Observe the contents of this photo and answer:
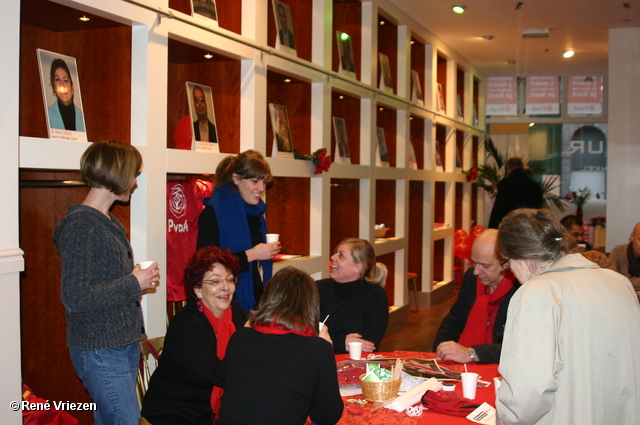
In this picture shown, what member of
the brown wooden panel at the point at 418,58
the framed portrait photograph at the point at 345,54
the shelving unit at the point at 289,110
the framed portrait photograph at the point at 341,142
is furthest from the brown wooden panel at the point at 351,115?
the brown wooden panel at the point at 418,58

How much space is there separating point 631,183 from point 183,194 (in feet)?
18.6

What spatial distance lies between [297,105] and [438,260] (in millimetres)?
4854

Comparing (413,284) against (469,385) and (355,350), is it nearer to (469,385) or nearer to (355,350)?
(355,350)

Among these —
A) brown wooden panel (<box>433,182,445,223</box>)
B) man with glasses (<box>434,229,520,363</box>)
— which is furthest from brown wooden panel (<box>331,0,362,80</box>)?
brown wooden panel (<box>433,182,445,223</box>)

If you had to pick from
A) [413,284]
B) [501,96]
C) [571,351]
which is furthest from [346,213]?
[501,96]

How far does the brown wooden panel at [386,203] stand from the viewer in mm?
7250

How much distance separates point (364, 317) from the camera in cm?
349

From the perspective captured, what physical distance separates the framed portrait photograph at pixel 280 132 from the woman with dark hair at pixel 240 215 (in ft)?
3.67

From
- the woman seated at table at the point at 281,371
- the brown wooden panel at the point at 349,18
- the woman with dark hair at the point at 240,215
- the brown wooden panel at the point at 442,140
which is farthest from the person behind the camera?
the brown wooden panel at the point at 442,140

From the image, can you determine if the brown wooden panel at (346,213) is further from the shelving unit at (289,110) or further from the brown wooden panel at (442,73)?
the brown wooden panel at (442,73)

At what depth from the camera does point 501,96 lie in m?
11.4

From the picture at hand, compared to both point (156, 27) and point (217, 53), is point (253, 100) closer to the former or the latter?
point (217, 53)

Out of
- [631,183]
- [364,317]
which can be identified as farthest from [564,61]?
[364,317]

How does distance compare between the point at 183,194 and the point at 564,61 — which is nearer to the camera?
the point at 183,194
